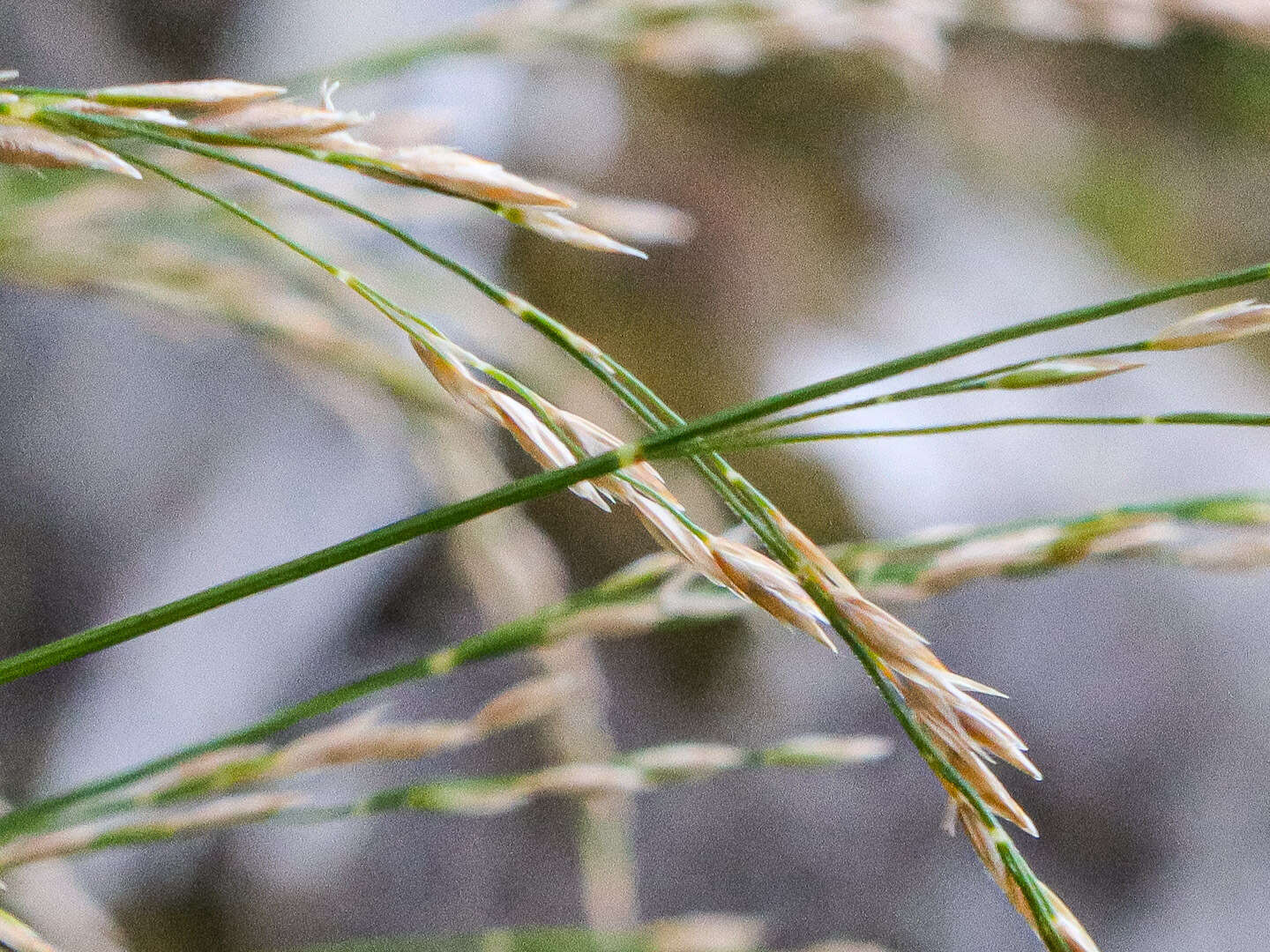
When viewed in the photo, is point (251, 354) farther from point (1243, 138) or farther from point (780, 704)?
point (1243, 138)

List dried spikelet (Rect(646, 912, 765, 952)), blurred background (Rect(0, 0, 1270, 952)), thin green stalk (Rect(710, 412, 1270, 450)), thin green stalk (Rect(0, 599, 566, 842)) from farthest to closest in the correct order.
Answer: blurred background (Rect(0, 0, 1270, 952)) < dried spikelet (Rect(646, 912, 765, 952)) < thin green stalk (Rect(0, 599, 566, 842)) < thin green stalk (Rect(710, 412, 1270, 450))

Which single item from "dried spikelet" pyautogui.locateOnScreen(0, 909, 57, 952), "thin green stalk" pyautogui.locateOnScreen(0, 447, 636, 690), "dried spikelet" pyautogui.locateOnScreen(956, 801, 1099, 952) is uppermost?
"thin green stalk" pyautogui.locateOnScreen(0, 447, 636, 690)

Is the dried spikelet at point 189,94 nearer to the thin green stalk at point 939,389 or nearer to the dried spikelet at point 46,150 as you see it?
the dried spikelet at point 46,150

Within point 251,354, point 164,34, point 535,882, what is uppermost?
point 164,34

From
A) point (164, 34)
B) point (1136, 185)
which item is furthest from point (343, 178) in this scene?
point (1136, 185)

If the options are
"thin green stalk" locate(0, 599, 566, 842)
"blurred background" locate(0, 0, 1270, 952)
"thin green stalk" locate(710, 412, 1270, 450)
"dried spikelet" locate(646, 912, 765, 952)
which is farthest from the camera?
"blurred background" locate(0, 0, 1270, 952)

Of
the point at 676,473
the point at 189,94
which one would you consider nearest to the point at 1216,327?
the point at 189,94

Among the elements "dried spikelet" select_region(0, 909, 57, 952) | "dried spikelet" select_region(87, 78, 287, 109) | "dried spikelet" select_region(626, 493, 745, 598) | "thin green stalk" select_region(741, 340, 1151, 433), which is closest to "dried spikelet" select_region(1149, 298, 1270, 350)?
"thin green stalk" select_region(741, 340, 1151, 433)

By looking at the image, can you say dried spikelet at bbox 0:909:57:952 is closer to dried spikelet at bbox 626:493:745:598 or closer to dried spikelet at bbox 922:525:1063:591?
dried spikelet at bbox 626:493:745:598
